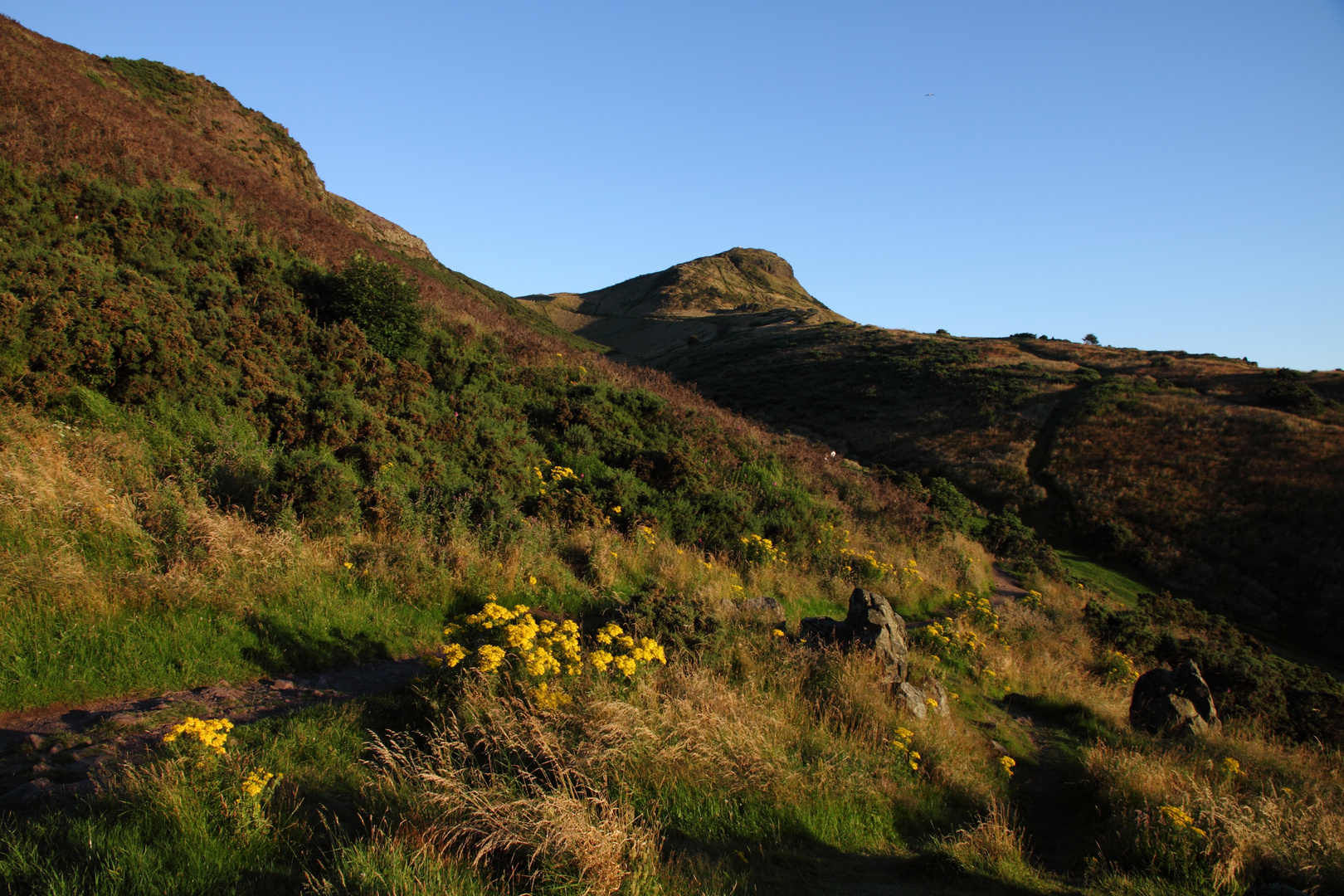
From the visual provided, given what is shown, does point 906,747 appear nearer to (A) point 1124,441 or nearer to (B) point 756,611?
(B) point 756,611

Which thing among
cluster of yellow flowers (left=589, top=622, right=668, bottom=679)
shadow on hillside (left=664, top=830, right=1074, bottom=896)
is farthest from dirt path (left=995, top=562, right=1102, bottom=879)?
cluster of yellow flowers (left=589, top=622, right=668, bottom=679)

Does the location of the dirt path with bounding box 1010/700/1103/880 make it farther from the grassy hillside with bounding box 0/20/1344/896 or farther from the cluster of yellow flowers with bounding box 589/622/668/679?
the cluster of yellow flowers with bounding box 589/622/668/679

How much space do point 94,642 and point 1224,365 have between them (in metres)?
61.1

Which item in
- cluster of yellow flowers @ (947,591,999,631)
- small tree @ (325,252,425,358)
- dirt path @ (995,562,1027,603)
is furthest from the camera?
dirt path @ (995,562,1027,603)

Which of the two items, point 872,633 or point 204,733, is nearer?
point 204,733

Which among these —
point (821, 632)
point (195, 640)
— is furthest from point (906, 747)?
point (195, 640)

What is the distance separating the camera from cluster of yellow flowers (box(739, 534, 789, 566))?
38.0ft

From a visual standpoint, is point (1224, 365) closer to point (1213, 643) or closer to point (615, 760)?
point (1213, 643)

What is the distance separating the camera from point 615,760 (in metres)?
4.38

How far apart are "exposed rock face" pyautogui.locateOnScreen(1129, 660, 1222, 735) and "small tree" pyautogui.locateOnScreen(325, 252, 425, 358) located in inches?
539

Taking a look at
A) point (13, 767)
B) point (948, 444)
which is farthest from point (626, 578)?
point (948, 444)

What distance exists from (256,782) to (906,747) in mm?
5218

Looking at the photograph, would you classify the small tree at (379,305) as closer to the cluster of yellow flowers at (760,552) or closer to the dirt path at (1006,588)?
the cluster of yellow flowers at (760,552)

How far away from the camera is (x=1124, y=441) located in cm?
3253
